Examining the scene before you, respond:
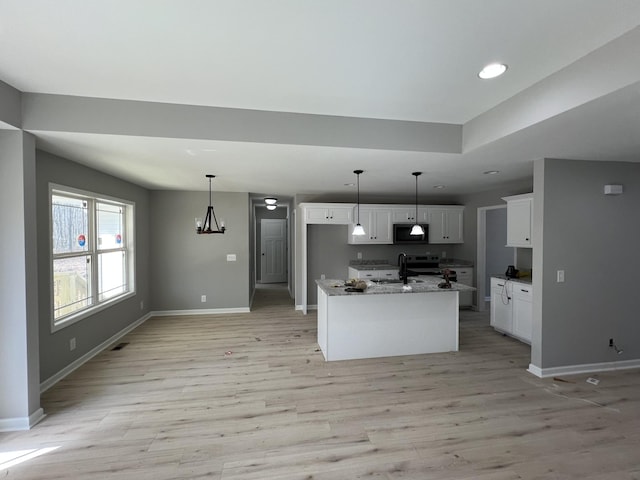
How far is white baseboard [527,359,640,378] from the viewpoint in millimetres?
3174

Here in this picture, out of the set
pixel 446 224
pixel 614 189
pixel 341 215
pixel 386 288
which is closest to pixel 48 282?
pixel 386 288

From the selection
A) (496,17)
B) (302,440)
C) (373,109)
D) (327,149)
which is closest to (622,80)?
(496,17)

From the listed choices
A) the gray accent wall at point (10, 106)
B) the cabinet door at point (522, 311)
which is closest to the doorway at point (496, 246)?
the cabinet door at point (522, 311)

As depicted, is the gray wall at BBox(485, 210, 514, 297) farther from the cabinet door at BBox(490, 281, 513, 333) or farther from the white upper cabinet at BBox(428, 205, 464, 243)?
the cabinet door at BBox(490, 281, 513, 333)

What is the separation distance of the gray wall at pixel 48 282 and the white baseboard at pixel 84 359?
4 cm

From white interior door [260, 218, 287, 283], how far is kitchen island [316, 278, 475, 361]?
18.6ft

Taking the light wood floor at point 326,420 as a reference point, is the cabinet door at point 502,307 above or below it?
above

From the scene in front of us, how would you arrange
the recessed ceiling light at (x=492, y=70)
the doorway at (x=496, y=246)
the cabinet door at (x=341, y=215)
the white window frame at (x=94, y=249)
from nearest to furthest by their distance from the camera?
the recessed ceiling light at (x=492, y=70) → the white window frame at (x=94, y=249) → the cabinet door at (x=341, y=215) → the doorway at (x=496, y=246)

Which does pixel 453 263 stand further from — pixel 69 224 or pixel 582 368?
pixel 69 224

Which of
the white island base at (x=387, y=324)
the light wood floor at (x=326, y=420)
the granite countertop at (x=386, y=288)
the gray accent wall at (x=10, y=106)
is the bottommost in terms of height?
the light wood floor at (x=326, y=420)

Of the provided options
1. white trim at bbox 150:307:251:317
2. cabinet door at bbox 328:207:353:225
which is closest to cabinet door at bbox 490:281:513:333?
cabinet door at bbox 328:207:353:225

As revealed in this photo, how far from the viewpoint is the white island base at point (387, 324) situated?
362cm

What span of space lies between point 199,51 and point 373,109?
4.58ft

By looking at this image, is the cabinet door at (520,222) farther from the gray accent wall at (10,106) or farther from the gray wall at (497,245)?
the gray accent wall at (10,106)
